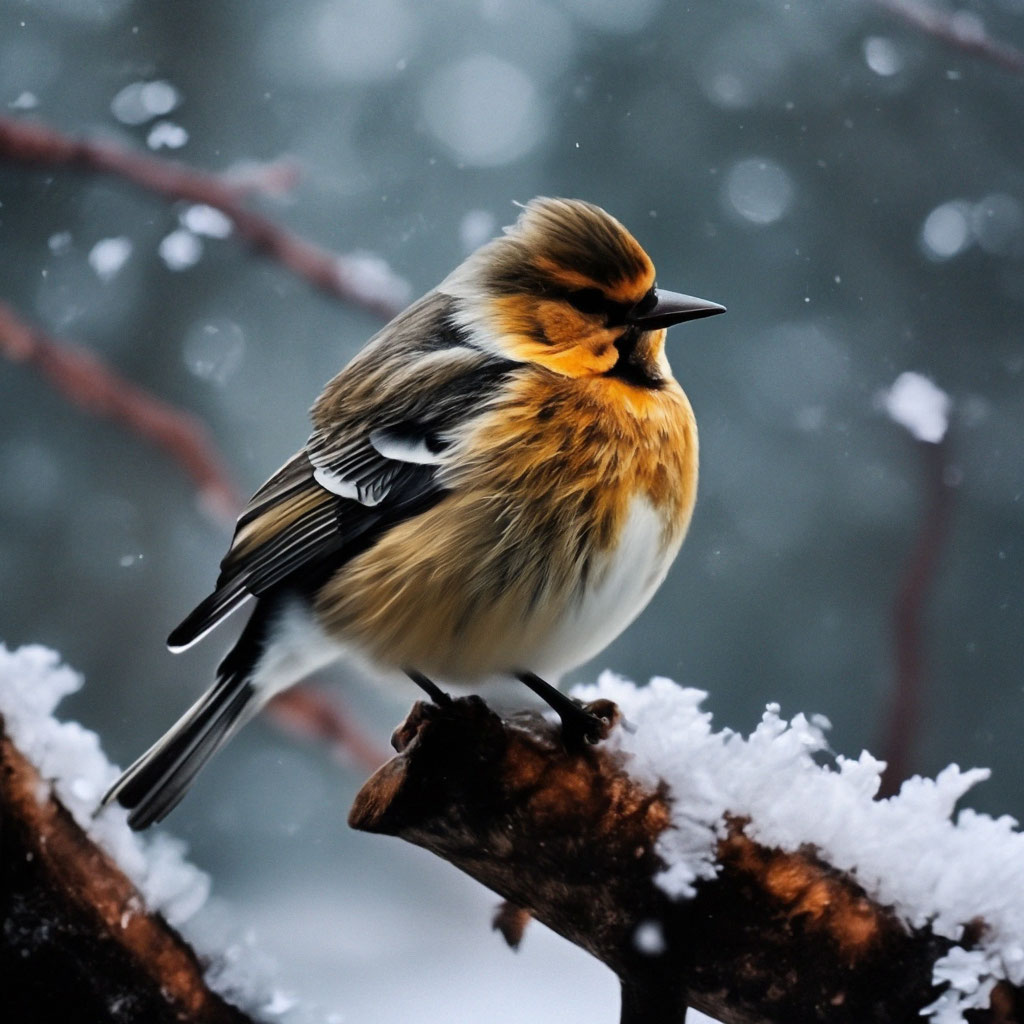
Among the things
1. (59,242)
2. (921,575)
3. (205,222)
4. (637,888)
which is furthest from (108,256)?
(637,888)

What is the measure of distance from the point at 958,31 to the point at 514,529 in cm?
97

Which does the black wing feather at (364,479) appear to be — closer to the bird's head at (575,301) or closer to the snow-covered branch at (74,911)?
the bird's head at (575,301)

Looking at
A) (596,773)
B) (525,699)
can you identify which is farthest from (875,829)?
(525,699)

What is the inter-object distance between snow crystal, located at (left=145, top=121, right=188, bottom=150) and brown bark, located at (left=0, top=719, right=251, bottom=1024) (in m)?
1.02

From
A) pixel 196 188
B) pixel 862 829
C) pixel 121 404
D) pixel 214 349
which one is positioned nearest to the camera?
pixel 862 829

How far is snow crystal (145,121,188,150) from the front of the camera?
1.60 meters

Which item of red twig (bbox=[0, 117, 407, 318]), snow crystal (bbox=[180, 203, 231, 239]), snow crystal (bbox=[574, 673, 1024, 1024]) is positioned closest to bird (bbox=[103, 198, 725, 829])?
snow crystal (bbox=[574, 673, 1024, 1024])

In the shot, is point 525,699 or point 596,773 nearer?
point 596,773

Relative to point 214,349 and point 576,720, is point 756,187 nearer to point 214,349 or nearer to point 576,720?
point 214,349

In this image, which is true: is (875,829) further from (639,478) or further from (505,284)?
(505,284)

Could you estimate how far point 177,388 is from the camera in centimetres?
179

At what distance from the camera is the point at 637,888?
735 millimetres

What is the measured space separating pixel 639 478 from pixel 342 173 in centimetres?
97

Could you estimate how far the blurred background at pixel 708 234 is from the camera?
1586 mm
